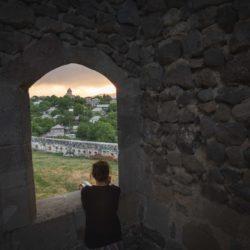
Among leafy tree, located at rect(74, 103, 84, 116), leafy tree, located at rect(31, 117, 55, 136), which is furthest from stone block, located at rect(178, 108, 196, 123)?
leafy tree, located at rect(74, 103, 84, 116)

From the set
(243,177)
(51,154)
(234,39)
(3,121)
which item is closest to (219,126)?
(243,177)

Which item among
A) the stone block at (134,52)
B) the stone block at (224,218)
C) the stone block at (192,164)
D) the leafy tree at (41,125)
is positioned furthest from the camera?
the leafy tree at (41,125)

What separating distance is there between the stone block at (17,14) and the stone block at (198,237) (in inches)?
89.6

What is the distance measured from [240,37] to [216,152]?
2.88 feet

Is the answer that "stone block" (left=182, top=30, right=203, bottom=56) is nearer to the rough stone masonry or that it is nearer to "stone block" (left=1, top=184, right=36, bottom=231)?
the rough stone masonry

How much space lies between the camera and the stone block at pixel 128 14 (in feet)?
9.06

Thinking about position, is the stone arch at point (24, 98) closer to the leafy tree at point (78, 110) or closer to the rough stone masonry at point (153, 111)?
the rough stone masonry at point (153, 111)

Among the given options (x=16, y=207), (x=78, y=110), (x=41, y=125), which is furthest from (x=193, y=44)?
(x=78, y=110)

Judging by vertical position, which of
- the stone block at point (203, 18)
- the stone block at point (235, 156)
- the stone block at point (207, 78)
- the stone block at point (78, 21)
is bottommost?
the stone block at point (235, 156)

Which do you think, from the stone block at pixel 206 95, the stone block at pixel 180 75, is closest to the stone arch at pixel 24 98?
the stone block at pixel 180 75

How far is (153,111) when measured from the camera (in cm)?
281

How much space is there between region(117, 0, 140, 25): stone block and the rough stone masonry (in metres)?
0.01

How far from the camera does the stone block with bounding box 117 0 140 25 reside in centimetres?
276

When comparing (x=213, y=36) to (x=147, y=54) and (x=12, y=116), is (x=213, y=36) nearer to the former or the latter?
(x=147, y=54)
